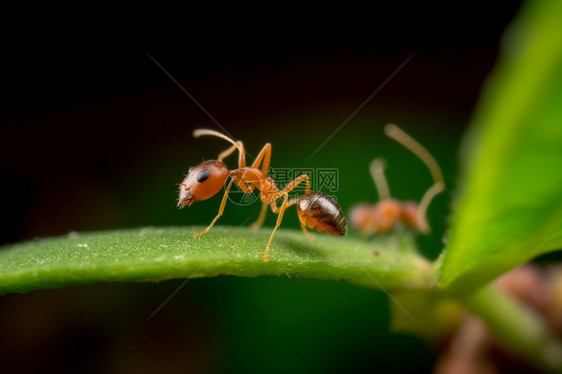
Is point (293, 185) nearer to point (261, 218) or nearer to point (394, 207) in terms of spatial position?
point (261, 218)

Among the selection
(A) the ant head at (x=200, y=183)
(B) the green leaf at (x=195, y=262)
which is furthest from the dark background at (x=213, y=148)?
(B) the green leaf at (x=195, y=262)

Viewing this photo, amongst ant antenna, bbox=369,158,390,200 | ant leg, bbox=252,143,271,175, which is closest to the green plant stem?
ant leg, bbox=252,143,271,175

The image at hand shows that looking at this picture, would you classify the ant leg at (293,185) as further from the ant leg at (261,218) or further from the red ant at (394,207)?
the red ant at (394,207)

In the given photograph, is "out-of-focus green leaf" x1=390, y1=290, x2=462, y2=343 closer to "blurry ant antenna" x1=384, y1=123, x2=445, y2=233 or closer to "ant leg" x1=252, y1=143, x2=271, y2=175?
"ant leg" x1=252, y1=143, x2=271, y2=175

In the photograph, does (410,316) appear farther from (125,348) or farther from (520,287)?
(125,348)

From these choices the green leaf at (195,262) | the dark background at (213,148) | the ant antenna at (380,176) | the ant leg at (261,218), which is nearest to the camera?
the green leaf at (195,262)
